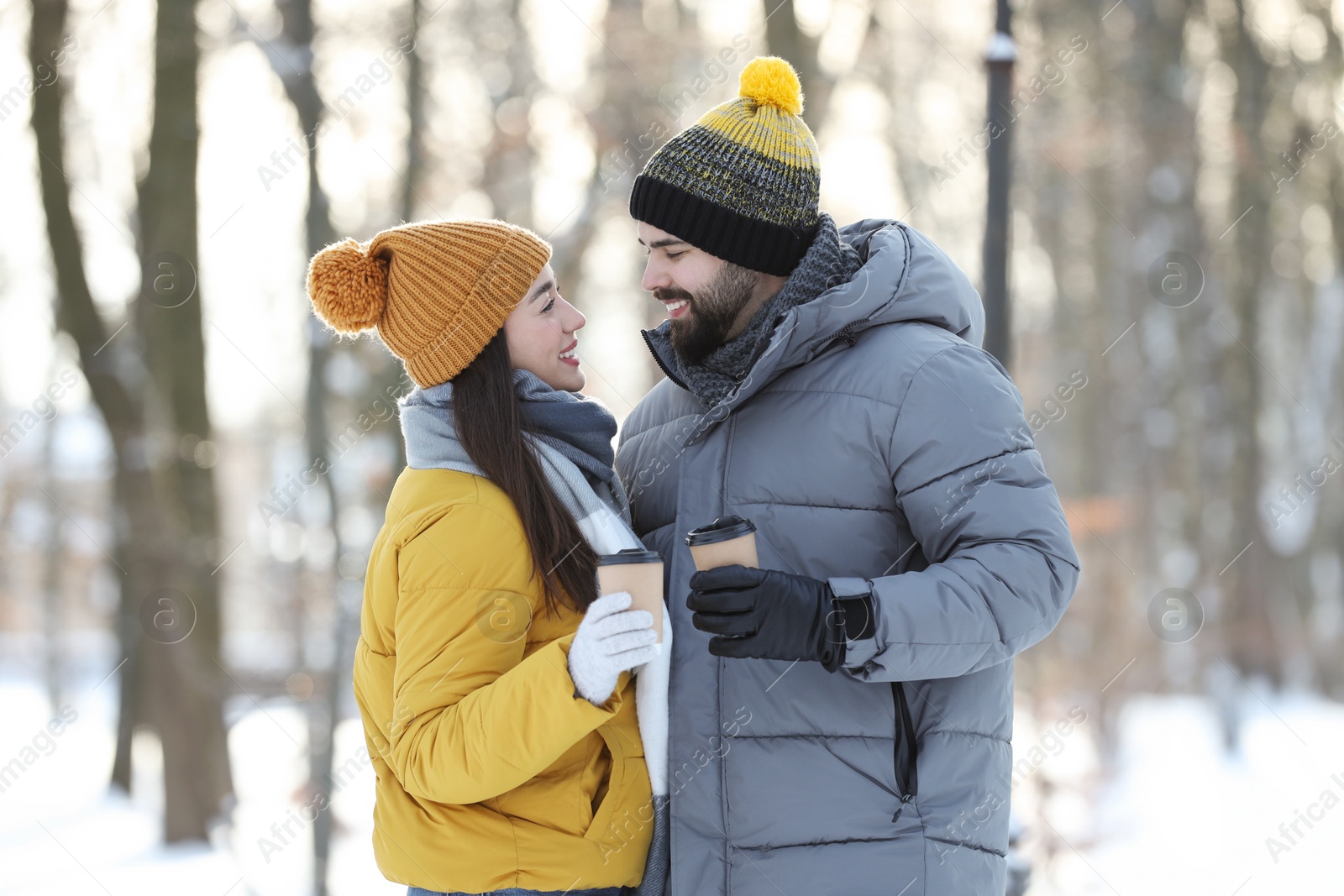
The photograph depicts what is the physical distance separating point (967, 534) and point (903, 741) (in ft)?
1.34

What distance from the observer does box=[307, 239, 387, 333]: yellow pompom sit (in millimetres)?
2145

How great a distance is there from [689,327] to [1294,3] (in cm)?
1379

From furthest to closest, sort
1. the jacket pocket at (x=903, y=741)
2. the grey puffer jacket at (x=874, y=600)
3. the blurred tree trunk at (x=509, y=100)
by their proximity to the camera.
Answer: the blurred tree trunk at (x=509, y=100) < the jacket pocket at (x=903, y=741) < the grey puffer jacket at (x=874, y=600)

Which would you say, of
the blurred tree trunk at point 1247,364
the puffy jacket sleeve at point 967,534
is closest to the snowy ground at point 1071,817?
the blurred tree trunk at point 1247,364

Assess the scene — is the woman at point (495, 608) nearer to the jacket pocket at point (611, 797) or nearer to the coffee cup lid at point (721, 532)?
the jacket pocket at point (611, 797)

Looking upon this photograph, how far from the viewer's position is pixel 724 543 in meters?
1.74

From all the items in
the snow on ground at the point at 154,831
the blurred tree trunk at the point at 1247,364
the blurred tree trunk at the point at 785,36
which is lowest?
the snow on ground at the point at 154,831

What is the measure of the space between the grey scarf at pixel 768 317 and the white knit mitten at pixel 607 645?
622mm

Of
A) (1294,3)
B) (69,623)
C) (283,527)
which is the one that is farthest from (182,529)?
(69,623)

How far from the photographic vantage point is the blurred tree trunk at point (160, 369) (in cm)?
758

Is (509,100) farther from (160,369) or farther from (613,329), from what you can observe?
(160,369)

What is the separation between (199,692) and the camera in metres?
7.99

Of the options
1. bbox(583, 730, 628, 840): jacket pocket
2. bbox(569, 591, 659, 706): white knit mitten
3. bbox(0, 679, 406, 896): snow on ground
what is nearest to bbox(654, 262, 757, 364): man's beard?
bbox(569, 591, 659, 706): white knit mitten

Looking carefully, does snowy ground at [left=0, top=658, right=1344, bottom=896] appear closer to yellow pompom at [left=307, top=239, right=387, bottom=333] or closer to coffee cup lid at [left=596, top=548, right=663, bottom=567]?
yellow pompom at [left=307, top=239, right=387, bottom=333]
